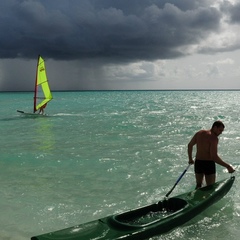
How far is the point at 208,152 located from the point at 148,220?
2.34 meters

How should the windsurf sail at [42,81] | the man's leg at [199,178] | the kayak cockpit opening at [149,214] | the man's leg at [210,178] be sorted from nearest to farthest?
1. the kayak cockpit opening at [149,214]
2. the man's leg at [210,178]
3. the man's leg at [199,178]
4. the windsurf sail at [42,81]

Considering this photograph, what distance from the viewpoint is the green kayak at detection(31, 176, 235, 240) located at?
5.79 meters

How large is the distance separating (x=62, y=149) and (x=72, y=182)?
229 inches

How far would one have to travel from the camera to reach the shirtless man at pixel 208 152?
7.68 metres

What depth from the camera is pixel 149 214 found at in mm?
7035

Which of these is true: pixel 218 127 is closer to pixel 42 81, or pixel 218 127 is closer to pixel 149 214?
pixel 149 214

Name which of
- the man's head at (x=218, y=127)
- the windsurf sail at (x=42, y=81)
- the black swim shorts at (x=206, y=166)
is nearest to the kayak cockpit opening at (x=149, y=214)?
the black swim shorts at (x=206, y=166)

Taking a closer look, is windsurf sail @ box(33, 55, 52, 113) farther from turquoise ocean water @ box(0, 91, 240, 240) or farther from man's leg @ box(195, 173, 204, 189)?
man's leg @ box(195, 173, 204, 189)

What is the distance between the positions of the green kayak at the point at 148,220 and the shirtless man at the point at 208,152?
394 millimetres

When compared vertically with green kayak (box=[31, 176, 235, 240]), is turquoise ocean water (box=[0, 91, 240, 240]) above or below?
below

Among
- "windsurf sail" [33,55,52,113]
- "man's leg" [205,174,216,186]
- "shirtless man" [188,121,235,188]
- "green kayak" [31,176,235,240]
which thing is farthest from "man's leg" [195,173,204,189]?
"windsurf sail" [33,55,52,113]

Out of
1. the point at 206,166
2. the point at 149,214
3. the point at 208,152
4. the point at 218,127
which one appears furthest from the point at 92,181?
the point at 218,127

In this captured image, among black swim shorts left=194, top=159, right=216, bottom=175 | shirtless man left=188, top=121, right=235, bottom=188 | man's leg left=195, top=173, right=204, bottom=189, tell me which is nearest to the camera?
shirtless man left=188, top=121, right=235, bottom=188

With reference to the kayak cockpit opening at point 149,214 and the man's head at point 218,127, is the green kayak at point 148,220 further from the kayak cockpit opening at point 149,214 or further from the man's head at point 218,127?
the man's head at point 218,127
